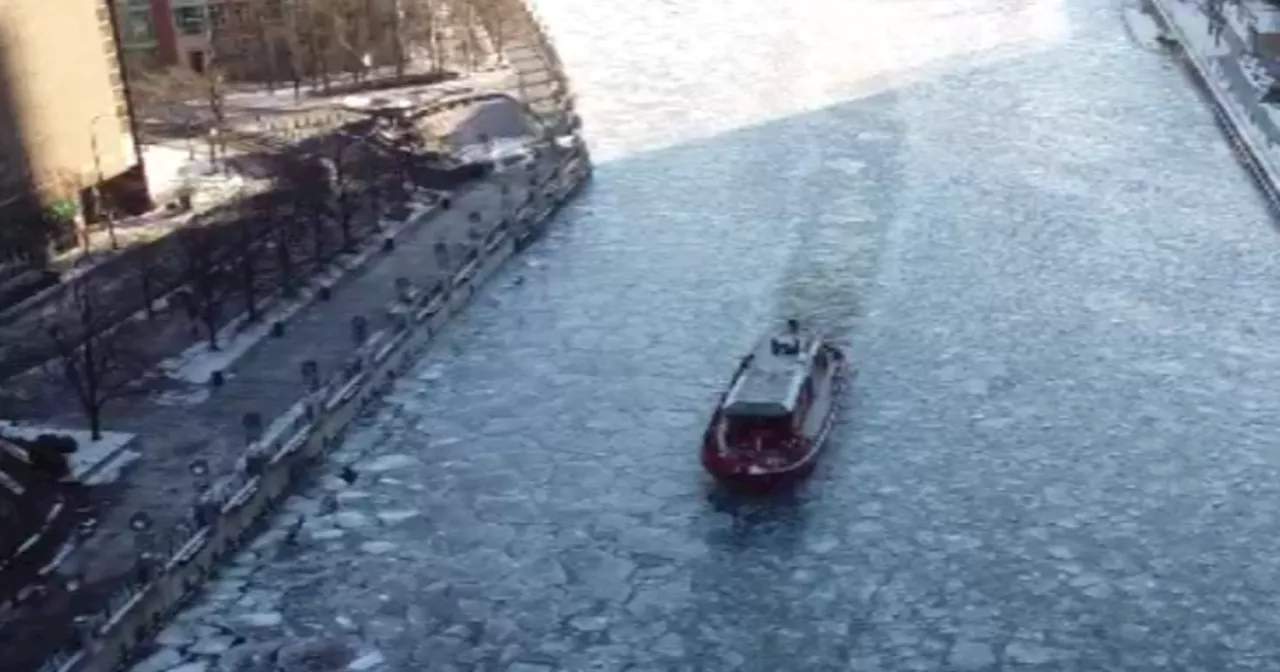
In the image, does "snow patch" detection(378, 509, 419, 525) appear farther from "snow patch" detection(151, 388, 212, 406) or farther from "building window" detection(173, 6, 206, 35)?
"building window" detection(173, 6, 206, 35)

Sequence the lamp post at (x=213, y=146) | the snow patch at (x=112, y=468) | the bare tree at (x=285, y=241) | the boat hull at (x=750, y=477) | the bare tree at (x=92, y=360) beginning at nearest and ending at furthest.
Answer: the boat hull at (x=750, y=477) < the snow patch at (x=112, y=468) < the bare tree at (x=92, y=360) < the bare tree at (x=285, y=241) < the lamp post at (x=213, y=146)

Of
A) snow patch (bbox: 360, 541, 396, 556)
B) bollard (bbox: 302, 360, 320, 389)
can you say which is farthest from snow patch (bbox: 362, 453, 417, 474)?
snow patch (bbox: 360, 541, 396, 556)

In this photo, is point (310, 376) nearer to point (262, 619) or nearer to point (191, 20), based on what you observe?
point (262, 619)

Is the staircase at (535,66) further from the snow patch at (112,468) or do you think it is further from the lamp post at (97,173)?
the snow patch at (112,468)

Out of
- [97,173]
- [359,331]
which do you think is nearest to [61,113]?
[97,173]

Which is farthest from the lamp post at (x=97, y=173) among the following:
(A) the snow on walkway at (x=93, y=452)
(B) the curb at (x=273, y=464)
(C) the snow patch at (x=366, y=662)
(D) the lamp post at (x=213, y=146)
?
(C) the snow patch at (x=366, y=662)
